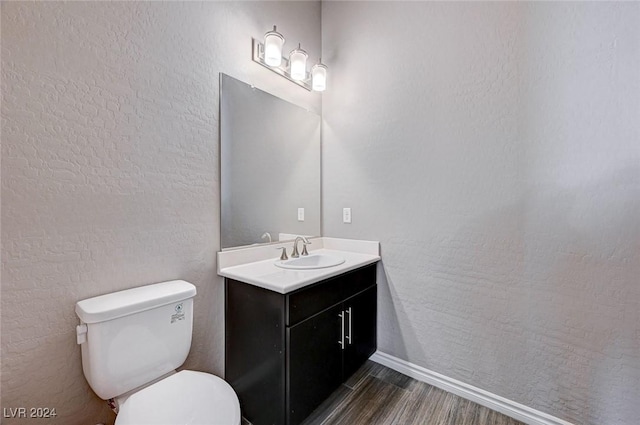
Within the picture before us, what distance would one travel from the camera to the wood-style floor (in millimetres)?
1501

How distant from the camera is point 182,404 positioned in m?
1.02

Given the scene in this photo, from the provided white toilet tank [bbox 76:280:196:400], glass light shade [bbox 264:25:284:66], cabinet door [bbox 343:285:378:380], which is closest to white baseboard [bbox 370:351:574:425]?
cabinet door [bbox 343:285:378:380]

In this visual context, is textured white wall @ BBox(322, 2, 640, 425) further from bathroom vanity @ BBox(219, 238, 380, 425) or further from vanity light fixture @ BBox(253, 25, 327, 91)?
bathroom vanity @ BBox(219, 238, 380, 425)

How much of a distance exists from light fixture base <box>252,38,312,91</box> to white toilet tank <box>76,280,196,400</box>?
1.42 m

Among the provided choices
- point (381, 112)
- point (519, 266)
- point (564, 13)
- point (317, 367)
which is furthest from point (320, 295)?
point (564, 13)

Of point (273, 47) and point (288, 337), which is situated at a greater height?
point (273, 47)

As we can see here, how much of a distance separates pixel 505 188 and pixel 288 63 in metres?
1.58

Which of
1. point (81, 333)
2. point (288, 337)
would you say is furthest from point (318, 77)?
point (81, 333)

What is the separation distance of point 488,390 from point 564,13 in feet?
6.56

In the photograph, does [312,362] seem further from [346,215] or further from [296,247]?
[346,215]

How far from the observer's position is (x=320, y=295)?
147 centimetres

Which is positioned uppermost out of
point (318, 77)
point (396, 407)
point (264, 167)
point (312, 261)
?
point (318, 77)

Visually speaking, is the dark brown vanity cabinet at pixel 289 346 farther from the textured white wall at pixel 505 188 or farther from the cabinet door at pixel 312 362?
the textured white wall at pixel 505 188

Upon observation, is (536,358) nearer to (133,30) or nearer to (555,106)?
(555,106)
